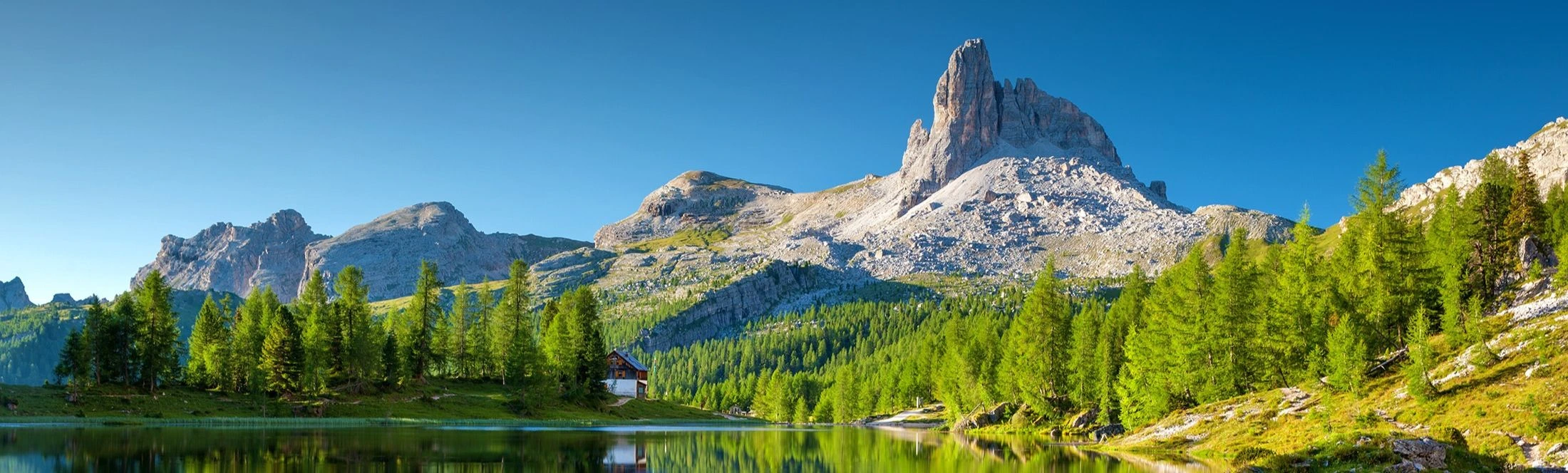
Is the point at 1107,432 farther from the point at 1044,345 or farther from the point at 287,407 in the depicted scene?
the point at 287,407

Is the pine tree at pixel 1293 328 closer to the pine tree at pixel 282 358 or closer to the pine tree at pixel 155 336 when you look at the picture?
the pine tree at pixel 282 358

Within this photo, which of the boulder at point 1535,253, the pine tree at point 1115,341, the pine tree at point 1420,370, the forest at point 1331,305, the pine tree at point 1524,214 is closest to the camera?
the pine tree at point 1420,370

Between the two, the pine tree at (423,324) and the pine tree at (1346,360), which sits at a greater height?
the pine tree at (423,324)

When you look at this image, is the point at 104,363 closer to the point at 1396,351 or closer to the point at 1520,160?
the point at 1396,351

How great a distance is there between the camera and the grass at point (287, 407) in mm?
66500

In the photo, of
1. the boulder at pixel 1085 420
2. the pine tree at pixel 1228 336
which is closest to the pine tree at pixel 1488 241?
the pine tree at pixel 1228 336

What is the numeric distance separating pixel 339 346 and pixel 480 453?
152 ft

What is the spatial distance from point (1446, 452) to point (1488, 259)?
3821 cm

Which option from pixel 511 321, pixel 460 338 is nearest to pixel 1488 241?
pixel 511 321

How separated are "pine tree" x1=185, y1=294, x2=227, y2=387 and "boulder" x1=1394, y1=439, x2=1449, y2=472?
86016 mm

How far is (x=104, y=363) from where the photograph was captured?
75.1m

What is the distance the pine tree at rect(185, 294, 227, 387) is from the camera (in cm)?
8144

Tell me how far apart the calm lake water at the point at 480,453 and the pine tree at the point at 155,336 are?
17.7 metres

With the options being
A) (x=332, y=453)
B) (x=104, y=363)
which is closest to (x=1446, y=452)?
(x=332, y=453)
